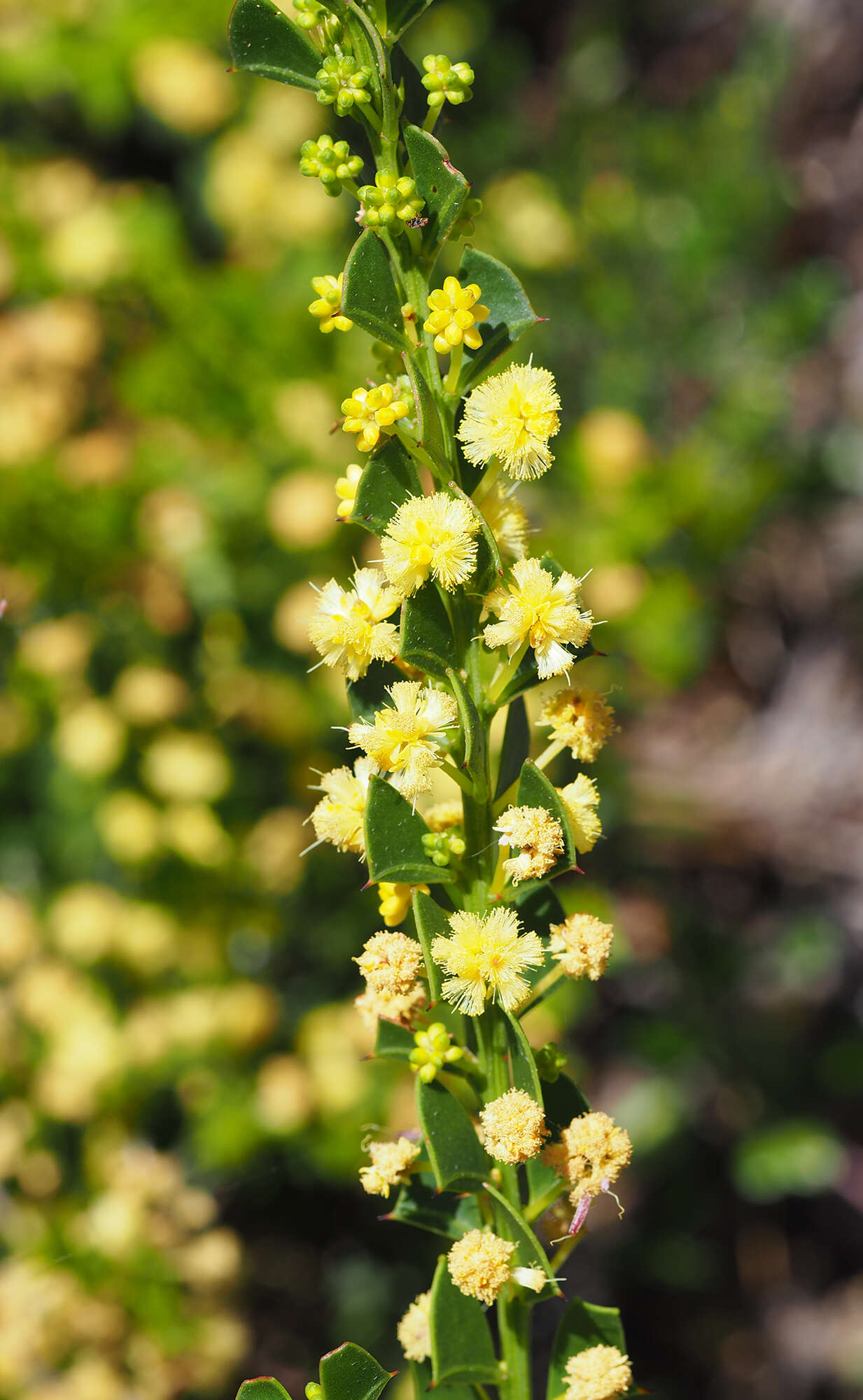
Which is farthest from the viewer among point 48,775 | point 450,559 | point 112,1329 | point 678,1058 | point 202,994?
point 678,1058

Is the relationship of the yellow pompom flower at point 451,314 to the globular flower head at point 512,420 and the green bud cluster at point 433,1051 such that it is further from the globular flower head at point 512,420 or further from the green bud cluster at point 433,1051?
the green bud cluster at point 433,1051

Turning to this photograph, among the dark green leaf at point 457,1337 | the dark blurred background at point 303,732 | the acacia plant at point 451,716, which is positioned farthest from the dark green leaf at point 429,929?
the dark blurred background at point 303,732

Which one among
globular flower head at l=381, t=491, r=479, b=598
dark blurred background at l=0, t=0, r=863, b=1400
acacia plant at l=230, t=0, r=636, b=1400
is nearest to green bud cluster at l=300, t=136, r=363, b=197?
acacia plant at l=230, t=0, r=636, b=1400

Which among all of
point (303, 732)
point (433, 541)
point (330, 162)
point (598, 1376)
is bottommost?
point (598, 1376)

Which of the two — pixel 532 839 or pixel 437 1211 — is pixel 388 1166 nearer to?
pixel 437 1211

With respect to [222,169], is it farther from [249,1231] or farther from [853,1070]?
[853,1070]

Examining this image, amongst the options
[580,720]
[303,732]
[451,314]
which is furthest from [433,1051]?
[303,732]

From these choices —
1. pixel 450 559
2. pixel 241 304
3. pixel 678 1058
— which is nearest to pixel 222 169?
pixel 241 304
